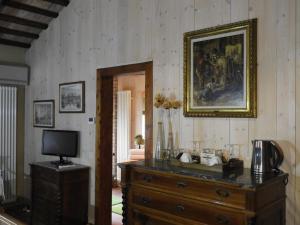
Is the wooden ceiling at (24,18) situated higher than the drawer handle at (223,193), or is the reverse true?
the wooden ceiling at (24,18)

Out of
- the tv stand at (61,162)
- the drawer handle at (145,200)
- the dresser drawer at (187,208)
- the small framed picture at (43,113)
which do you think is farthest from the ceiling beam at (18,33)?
the drawer handle at (145,200)

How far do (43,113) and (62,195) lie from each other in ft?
5.32

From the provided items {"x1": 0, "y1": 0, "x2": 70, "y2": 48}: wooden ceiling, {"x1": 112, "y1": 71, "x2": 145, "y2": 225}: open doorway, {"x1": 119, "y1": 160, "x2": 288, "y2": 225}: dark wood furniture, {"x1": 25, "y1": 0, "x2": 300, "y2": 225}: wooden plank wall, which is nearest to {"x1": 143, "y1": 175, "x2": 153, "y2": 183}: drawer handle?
{"x1": 119, "y1": 160, "x2": 288, "y2": 225}: dark wood furniture

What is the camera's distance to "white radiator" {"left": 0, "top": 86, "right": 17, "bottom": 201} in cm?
511

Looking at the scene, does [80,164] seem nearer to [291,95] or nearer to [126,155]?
[126,155]

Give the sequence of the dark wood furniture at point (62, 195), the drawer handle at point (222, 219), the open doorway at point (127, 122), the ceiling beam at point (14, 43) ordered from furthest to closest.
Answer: the open doorway at point (127, 122) → the ceiling beam at point (14, 43) → the dark wood furniture at point (62, 195) → the drawer handle at point (222, 219)

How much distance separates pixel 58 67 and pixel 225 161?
310 centimetres

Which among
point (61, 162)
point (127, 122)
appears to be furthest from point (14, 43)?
point (127, 122)

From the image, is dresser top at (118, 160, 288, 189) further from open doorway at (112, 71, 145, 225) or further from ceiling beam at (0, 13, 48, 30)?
open doorway at (112, 71, 145, 225)

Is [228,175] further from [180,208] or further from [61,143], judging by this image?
[61,143]

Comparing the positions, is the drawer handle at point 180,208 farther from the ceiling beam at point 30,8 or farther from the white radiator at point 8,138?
the white radiator at point 8,138

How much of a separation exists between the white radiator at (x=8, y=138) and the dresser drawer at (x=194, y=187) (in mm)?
3287

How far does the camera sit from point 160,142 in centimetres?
308

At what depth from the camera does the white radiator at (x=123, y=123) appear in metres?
6.35
